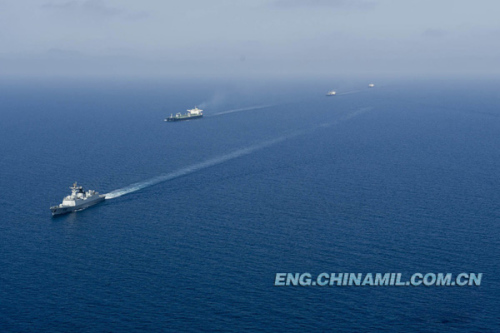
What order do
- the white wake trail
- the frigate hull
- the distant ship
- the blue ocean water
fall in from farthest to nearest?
the white wake trail, the distant ship, the frigate hull, the blue ocean water

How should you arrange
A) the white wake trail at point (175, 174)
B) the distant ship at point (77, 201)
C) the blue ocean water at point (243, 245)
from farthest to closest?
1. the white wake trail at point (175, 174)
2. the distant ship at point (77, 201)
3. the blue ocean water at point (243, 245)

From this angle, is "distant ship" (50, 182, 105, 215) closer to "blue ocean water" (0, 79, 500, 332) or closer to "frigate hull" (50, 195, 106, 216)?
"frigate hull" (50, 195, 106, 216)

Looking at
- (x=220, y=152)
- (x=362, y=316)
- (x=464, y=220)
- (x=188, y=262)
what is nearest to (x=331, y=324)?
(x=362, y=316)

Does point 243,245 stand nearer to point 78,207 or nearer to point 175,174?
point 78,207

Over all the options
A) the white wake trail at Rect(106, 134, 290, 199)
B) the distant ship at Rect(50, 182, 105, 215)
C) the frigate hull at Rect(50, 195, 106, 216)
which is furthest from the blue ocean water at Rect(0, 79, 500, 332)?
the distant ship at Rect(50, 182, 105, 215)

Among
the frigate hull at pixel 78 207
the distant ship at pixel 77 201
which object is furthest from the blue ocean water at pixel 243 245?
the distant ship at pixel 77 201

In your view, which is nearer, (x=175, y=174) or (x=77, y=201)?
(x=77, y=201)

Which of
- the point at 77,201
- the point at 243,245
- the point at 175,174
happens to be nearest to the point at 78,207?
the point at 77,201

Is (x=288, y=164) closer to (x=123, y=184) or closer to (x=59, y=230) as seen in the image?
(x=123, y=184)

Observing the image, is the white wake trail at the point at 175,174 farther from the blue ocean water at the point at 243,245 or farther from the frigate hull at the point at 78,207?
the frigate hull at the point at 78,207
